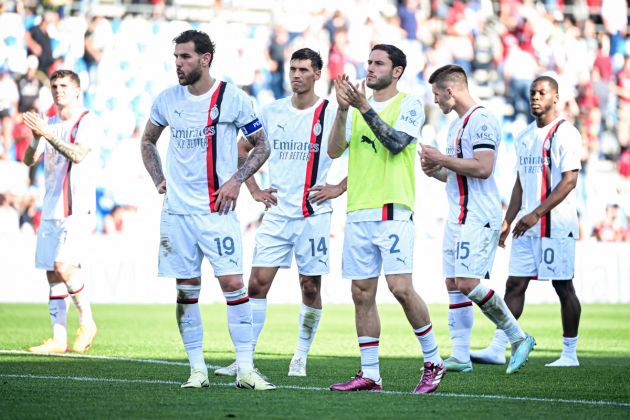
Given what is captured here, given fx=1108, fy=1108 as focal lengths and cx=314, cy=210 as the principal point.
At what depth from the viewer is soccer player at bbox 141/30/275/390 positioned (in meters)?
7.72

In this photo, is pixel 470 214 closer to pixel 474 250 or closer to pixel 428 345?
pixel 474 250

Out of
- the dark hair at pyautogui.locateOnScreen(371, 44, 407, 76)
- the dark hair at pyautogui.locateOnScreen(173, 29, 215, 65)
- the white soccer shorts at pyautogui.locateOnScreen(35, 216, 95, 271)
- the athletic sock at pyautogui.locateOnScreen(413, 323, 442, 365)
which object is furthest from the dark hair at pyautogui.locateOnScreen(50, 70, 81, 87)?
the athletic sock at pyautogui.locateOnScreen(413, 323, 442, 365)

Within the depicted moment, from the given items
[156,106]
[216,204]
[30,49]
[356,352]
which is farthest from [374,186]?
[30,49]

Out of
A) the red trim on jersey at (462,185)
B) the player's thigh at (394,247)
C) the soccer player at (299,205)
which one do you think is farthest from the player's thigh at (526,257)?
the player's thigh at (394,247)

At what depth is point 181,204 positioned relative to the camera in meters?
7.79

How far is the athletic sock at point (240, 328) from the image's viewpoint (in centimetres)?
775

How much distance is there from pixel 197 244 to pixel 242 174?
1.93 feet

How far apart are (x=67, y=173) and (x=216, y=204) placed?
3796 millimetres

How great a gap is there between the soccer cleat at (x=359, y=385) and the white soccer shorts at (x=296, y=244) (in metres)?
1.47

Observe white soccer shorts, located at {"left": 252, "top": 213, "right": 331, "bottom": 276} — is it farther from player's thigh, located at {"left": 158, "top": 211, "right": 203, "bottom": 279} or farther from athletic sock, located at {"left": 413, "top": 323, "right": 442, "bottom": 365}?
athletic sock, located at {"left": 413, "top": 323, "right": 442, "bottom": 365}

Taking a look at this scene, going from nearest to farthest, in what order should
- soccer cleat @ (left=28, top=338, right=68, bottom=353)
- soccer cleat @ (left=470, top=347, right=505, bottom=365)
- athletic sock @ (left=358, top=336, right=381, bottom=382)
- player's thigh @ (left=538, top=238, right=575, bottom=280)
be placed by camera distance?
1. athletic sock @ (left=358, top=336, right=381, bottom=382)
2. soccer cleat @ (left=470, top=347, right=505, bottom=365)
3. player's thigh @ (left=538, top=238, right=575, bottom=280)
4. soccer cleat @ (left=28, top=338, right=68, bottom=353)

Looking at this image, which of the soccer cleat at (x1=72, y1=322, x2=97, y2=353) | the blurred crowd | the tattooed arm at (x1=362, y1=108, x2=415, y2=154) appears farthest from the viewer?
the blurred crowd

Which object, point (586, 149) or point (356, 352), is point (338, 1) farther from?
point (356, 352)

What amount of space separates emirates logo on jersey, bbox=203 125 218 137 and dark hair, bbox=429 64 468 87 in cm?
258
